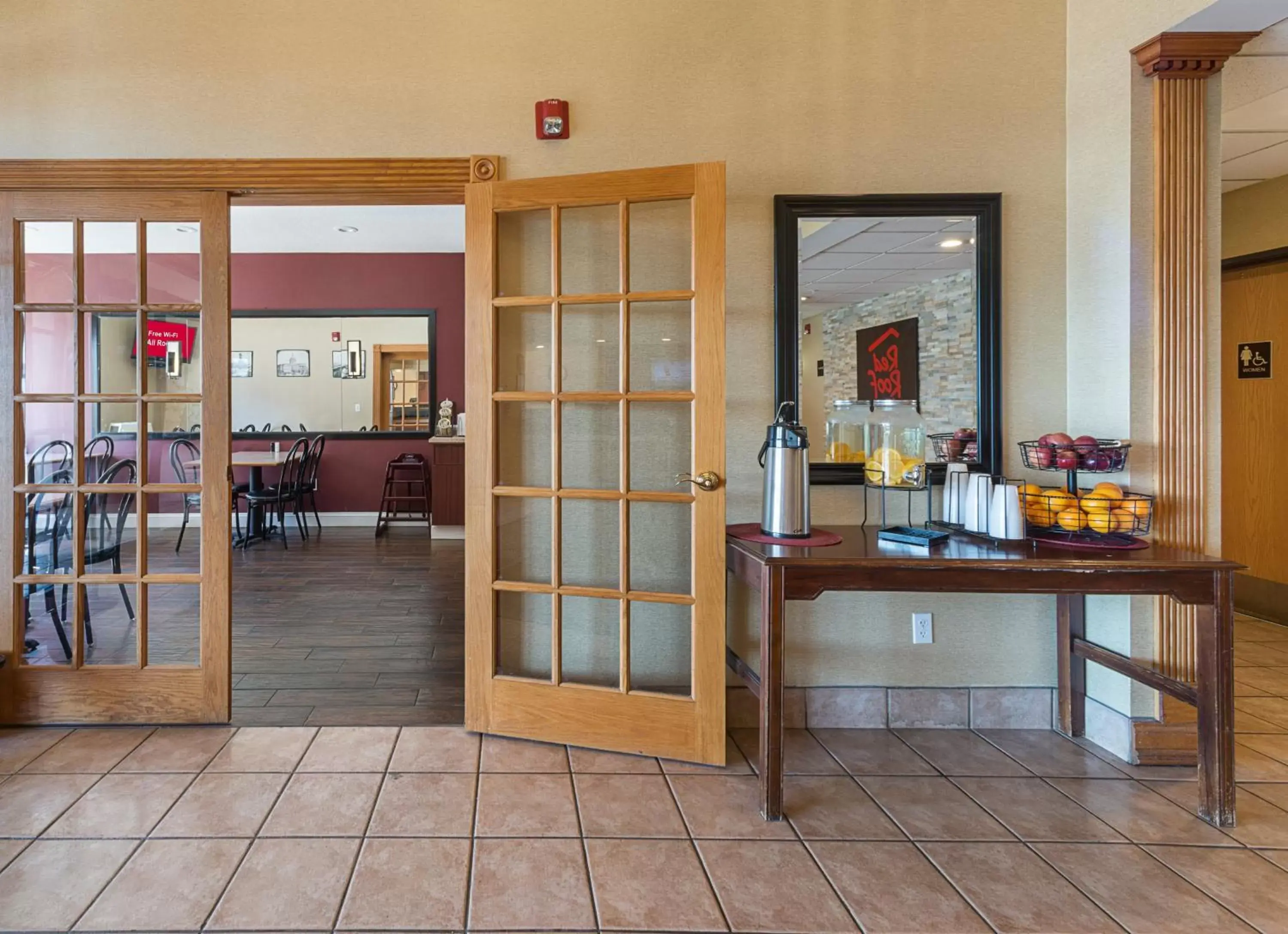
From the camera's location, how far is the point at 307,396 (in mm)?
7980

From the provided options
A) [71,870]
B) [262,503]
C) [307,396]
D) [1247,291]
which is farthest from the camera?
[307,396]

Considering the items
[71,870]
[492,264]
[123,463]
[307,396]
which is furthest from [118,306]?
[307,396]

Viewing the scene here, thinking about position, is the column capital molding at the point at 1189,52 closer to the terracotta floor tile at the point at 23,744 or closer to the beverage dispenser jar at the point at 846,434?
the beverage dispenser jar at the point at 846,434

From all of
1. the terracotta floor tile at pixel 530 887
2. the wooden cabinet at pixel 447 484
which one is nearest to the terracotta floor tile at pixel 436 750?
the terracotta floor tile at pixel 530 887

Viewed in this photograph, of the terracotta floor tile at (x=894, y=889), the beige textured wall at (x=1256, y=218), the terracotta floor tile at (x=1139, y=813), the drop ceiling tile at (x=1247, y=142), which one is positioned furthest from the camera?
the beige textured wall at (x=1256, y=218)

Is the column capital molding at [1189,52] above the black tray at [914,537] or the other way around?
above

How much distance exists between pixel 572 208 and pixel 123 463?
2065mm

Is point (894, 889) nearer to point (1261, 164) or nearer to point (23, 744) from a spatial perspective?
point (23, 744)

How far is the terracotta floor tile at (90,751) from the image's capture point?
2.27 meters

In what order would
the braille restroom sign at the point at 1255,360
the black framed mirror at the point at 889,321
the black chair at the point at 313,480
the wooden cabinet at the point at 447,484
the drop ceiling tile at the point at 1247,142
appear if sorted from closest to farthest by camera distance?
1. the black framed mirror at the point at 889,321
2. the drop ceiling tile at the point at 1247,142
3. the braille restroom sign at the point at 1255,360
4. the wooden cabinet at the point at 447,484
5. the black chair at the point at 313,480

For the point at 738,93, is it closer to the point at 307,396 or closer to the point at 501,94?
the point at 501,94

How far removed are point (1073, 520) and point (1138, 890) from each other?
3.43 feet

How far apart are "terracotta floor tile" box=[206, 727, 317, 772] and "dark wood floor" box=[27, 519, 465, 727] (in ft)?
0.24

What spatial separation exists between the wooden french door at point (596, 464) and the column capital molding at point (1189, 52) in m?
1.58
